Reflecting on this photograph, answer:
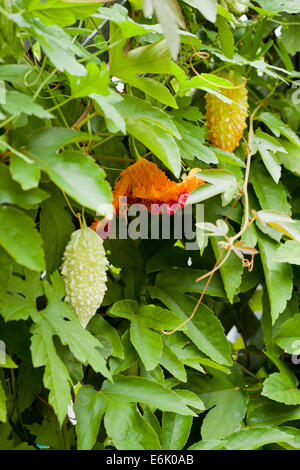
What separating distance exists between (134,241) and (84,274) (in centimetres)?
25

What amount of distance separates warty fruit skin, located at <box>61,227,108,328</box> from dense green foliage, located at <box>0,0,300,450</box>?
2 cm

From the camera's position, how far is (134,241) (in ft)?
2.92

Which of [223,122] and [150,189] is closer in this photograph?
[150,189]

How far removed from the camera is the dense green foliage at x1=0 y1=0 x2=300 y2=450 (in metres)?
0.54

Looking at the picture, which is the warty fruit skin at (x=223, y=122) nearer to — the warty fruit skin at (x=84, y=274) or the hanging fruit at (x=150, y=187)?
the hanging fruit at (x=150, y=187)

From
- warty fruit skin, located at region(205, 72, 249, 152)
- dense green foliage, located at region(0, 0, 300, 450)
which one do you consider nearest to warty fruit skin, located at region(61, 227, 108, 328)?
dense green foliage, located at region(0, 0, 300, 450)

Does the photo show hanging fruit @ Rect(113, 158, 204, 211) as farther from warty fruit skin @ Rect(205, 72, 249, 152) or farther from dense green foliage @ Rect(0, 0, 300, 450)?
warty fruit skin @ Rect(205, 72, 249, 152)

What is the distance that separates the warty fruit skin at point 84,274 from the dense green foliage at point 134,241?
2 centimetres

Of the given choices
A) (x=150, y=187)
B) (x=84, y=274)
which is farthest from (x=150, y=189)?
(x=84, y=274)

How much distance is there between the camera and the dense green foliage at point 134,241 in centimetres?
54

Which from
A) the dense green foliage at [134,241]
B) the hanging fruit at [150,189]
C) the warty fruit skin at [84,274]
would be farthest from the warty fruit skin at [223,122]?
the warty fruit skin at [84,274]

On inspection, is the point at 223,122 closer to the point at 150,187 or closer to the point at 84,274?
the point at 150,187
